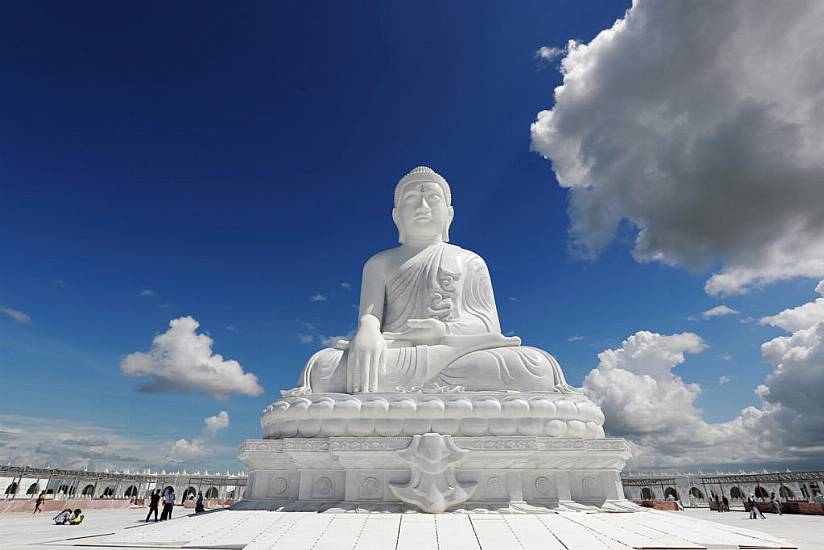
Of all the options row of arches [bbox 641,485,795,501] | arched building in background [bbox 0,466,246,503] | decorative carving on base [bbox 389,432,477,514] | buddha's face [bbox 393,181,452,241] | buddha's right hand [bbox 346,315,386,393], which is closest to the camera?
decorative carving on base [bbox 389,432,477,514]

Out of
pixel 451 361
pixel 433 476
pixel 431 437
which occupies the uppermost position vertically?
pixel 451 361

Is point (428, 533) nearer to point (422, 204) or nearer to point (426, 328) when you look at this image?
point (426, 328)

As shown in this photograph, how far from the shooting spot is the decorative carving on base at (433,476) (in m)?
5.87

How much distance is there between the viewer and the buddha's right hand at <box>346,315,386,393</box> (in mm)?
7544

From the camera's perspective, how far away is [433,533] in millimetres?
4664

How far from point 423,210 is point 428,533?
25.6ft

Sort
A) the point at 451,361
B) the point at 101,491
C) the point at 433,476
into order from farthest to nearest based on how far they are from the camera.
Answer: the point at 101,491, the point at 451,361, the point at 433,476

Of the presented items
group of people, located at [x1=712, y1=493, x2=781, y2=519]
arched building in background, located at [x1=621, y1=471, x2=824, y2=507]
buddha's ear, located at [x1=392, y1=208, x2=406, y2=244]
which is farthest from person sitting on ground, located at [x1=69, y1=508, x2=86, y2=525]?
arched building in background, located at [x1=621, y1=471, x2=824, y2=507]

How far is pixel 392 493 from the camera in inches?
240

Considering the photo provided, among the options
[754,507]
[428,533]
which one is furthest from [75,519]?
[754,507]

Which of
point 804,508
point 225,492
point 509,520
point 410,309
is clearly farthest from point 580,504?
point 225,492

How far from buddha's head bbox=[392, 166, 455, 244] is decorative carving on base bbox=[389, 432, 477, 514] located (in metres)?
6.20

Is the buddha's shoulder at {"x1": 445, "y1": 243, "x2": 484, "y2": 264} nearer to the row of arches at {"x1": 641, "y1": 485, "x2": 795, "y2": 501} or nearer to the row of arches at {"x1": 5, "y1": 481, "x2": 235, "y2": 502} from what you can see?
the row of arches at {"x1": 641, "y1": 485, "x2": 795, "y2": 501}

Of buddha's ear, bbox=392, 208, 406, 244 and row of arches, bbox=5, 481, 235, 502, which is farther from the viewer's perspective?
row of arches, bbox=5, 481, 235, 502
